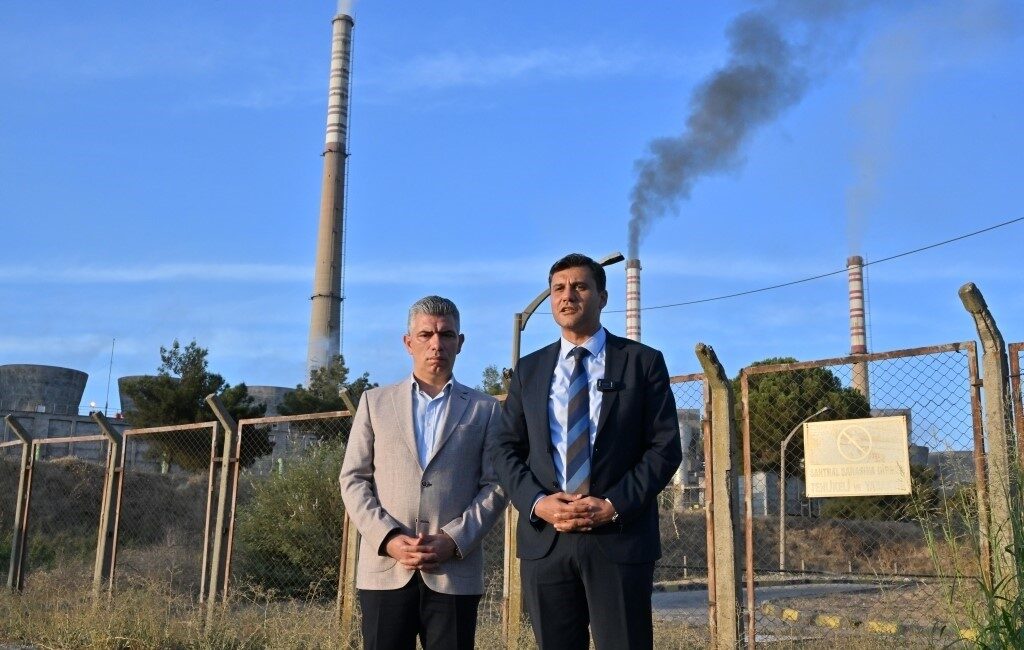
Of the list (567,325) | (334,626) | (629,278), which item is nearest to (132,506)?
(334,626)

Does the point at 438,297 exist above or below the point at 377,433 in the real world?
above

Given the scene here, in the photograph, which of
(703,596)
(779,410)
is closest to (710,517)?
(703,596)

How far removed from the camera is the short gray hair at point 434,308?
161 inches

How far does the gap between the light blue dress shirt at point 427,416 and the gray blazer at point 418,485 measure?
0.08 feet

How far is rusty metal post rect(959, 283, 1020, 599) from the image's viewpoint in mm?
4352

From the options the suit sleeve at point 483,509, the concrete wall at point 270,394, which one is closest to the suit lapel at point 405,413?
the suit sleeve at point 483,509

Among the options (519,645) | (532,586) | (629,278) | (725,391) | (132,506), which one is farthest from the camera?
(629,278)

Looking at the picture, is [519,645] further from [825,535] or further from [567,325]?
[825,535]

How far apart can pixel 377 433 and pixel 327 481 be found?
38.1 feet

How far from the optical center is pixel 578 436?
11.6 ft

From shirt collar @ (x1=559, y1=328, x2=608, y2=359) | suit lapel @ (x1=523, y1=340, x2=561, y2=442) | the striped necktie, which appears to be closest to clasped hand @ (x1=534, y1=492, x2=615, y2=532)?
the striped necktie

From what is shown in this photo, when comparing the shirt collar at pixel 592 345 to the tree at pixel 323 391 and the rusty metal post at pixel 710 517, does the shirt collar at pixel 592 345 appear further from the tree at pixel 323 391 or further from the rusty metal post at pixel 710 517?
the tree at pixel 323 391

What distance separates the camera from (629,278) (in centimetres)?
5644

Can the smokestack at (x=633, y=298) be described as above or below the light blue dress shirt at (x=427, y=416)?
above
